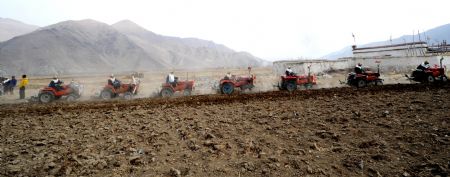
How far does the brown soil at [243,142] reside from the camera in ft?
17.9

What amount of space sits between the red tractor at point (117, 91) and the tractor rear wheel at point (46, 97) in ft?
7.61

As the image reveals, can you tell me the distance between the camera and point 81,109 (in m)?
11.9

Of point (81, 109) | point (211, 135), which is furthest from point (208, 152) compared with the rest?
point (81, 109)

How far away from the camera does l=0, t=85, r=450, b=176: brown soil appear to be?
5.45 m

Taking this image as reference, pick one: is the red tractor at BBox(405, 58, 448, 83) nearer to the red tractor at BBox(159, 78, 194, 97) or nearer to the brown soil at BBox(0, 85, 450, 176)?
the brown soil at BBox(0, 85, 450, 176)

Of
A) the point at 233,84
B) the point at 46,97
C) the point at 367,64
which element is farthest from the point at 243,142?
the point at 367,64

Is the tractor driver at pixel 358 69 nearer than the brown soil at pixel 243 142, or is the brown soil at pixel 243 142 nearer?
the brown soil at pixel 243 142

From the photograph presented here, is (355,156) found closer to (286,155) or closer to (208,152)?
(286,155)

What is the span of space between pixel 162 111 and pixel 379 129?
6.54 m

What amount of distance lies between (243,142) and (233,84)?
384 inches

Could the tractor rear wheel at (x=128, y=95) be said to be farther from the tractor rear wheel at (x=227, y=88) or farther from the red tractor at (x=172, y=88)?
the tractor rear wheel at (x=227, y=88)

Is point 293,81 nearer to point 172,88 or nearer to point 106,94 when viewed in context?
point 172,88

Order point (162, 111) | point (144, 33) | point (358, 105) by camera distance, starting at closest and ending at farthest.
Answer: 1. point (358, 105)
2. point (162, 111)
3. point (144, 33)

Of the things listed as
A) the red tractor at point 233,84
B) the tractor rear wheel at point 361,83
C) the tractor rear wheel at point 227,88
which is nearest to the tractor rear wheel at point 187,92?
the red tractor at point 233,84
